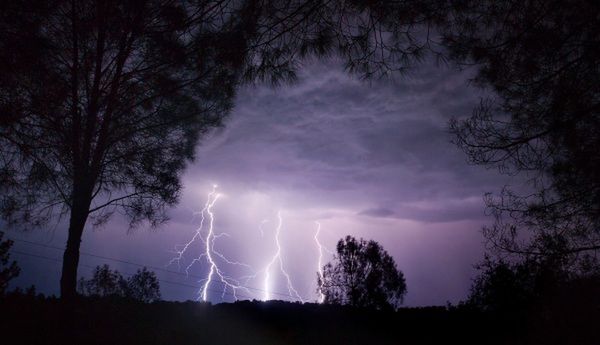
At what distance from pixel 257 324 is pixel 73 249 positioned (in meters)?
3.83

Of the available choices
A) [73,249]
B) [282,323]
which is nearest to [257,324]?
[282,323]

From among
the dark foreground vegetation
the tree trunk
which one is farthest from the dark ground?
the tree trunk

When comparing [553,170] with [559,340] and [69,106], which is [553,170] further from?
[69,106]

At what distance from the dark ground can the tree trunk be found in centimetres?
28

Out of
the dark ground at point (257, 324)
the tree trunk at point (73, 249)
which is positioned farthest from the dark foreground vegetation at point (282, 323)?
the tree trunk at point (73, 249)

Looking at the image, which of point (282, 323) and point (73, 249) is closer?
point (73, 249)

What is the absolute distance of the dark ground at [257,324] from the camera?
238 inches

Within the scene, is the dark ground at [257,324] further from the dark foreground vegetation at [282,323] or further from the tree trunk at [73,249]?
the tree trunk at [73,249]

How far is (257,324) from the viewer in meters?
7.97

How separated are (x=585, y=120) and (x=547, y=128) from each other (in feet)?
1.33

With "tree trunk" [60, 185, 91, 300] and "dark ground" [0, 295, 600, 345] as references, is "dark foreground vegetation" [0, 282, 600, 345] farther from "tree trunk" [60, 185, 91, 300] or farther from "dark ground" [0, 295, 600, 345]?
"tree trunk" [60, 185, 91, 300]

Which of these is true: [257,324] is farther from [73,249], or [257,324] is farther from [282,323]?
[73,249]

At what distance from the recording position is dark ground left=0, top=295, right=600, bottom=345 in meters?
6.04

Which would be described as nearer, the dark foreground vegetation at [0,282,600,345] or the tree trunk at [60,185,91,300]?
the dark foreground vegetation at [0,282,600,345]
